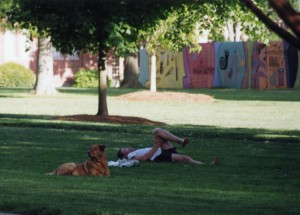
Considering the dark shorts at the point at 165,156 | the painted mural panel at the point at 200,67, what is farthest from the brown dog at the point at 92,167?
the painted mural panel at the point at 200,67

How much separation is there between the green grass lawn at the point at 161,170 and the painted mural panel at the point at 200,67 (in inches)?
1016

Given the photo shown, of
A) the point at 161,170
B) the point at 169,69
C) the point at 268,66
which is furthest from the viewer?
the point at 169,69

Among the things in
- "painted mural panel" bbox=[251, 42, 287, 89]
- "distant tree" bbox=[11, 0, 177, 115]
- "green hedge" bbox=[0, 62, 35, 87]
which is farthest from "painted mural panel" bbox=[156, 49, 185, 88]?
"distant tree" bbox=[11, 0, 177, 115]

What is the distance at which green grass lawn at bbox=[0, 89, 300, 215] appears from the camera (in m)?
10.6

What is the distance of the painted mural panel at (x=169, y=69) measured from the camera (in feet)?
194

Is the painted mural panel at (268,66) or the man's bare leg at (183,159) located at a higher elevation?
the painted mural panel at (268,66)

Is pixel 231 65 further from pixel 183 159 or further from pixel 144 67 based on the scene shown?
pixel 183 159

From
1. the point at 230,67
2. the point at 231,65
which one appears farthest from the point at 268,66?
the point at 230,67

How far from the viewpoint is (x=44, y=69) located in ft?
155

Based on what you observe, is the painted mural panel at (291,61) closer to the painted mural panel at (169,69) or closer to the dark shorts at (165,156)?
the painted mural panel at (169,69)

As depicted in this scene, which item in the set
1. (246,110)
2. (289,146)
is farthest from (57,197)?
(246,110)

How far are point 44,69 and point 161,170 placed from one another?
3310cm

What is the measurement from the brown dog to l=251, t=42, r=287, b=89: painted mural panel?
135ft

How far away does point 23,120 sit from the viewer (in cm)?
2673
